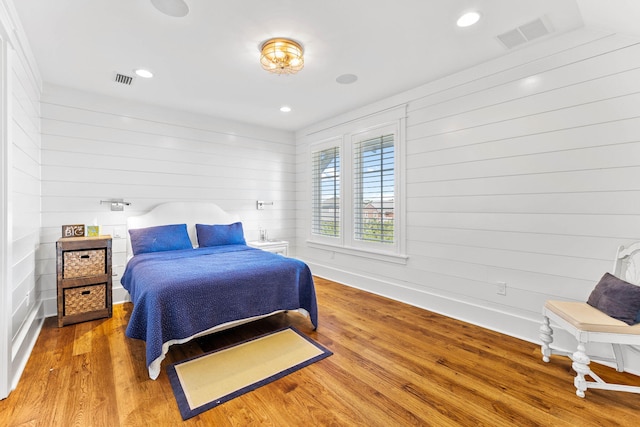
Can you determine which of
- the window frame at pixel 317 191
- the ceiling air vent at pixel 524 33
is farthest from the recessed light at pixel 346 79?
the ceiling air vent at pixel 524 33

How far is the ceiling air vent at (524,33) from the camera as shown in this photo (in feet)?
7.59

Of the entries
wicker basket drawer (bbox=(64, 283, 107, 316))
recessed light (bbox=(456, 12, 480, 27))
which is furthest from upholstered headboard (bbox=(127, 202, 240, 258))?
recessed light (bbox=(456, 12, 480, 27))

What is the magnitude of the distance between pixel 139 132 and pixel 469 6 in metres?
3.98

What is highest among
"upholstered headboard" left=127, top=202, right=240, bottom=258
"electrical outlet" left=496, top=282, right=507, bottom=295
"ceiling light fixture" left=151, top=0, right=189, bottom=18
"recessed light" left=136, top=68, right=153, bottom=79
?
"recessed light" left=136, top=68, right=153, bottom=79

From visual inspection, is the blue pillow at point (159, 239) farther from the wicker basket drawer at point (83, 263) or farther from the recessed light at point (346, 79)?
the recessed light at point (346, 79)

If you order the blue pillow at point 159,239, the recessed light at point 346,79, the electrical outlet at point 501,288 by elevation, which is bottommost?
the electrical outlet at point 501,288

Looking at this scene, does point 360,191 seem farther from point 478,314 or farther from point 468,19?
point 468,19

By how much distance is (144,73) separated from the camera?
311cm

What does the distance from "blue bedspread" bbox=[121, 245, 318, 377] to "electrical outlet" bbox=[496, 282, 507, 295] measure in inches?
71.4

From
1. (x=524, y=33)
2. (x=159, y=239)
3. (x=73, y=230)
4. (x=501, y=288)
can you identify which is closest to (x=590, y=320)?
(x=501, y=288)

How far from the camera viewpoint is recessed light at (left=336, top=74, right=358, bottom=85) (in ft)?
10.5

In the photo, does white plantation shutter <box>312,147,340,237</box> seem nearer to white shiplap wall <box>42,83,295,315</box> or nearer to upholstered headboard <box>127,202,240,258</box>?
white shiplap wall <box>42,83,295,315</box>

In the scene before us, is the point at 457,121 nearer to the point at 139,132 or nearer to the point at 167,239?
the point at 167,239

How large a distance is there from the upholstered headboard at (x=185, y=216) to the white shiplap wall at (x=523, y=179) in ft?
9.09
